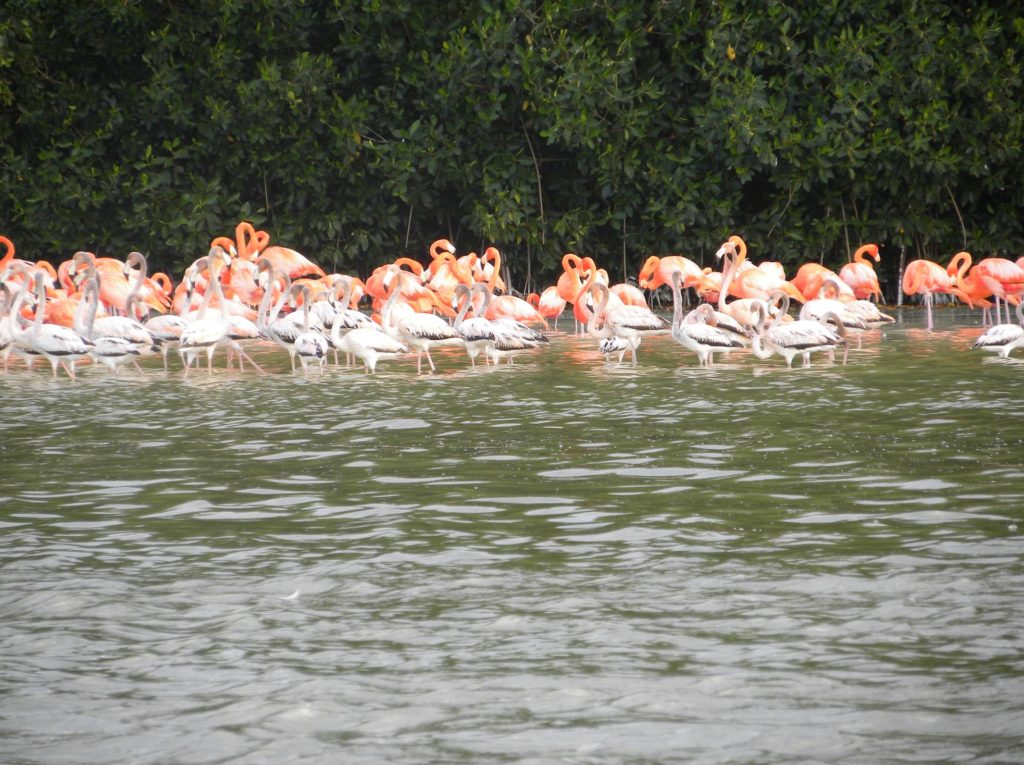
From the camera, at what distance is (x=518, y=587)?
4902 millimetres

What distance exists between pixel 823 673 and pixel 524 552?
162 centimetres

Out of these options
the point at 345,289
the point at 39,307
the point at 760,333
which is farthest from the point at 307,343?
the point at 760,333

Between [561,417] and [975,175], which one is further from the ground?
[975,175]

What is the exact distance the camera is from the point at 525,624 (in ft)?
14.7

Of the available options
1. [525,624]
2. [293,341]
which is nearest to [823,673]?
[525,624]

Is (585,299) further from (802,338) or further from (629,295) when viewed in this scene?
(802,338)

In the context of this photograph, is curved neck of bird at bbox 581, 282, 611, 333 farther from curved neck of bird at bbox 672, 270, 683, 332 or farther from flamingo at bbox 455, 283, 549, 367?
flamingo at bbox 455, 283, 549, 367

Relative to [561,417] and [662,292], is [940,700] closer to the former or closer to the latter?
[561,417]

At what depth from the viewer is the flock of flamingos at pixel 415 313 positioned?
12227 mm

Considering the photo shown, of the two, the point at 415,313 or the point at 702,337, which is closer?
the point at 702,337

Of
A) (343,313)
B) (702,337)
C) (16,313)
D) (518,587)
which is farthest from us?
(343,313)

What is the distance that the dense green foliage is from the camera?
1839cm

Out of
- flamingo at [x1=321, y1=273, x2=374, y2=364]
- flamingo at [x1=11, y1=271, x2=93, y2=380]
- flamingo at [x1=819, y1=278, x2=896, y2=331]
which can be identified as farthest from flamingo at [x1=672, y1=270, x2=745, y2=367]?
flamingo at [x1=11, y1=271, x2=93, y2=380]

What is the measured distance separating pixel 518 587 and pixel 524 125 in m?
15.1
